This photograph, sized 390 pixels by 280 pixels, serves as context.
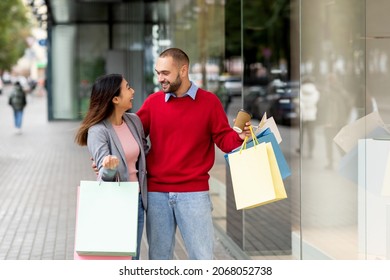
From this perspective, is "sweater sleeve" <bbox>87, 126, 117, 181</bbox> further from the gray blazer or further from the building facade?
the building facade

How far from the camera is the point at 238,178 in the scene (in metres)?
4.52

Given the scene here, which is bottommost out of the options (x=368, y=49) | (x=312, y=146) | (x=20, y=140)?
(x=20, y=140)

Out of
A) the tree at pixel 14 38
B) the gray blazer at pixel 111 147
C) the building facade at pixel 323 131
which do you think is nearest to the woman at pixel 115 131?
the gray blazer at pixel 111 147

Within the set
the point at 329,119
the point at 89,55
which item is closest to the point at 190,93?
the point at 329,119

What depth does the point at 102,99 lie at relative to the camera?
4551 mm

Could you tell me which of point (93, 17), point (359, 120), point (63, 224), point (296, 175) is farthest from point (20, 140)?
point (359, 120)

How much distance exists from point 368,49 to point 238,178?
4.27 feet

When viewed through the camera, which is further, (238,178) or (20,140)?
(20,140)

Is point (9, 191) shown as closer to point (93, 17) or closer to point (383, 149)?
point (383, 149)

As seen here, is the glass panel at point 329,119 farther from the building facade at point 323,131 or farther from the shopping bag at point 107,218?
the shopping bag at point 107,218

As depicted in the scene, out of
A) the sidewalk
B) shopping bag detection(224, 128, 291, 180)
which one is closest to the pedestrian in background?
the sidewalk

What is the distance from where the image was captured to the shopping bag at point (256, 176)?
4.42 meters

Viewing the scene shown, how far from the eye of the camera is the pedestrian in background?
2823cm

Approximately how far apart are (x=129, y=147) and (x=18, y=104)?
80.8 ft
